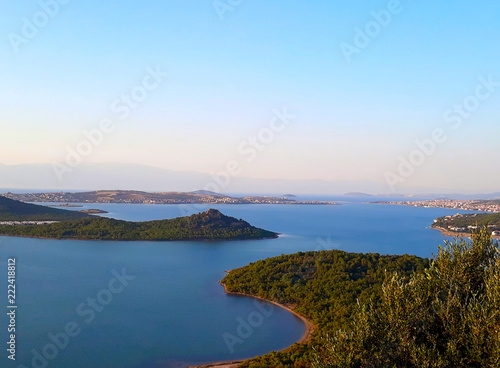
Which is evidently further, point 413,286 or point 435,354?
point 413,286

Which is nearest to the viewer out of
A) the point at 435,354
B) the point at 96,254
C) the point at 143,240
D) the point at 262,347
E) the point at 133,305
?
the point at 435,354

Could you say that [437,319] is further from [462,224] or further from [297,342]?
[462,224]

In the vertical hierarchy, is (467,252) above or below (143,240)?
above

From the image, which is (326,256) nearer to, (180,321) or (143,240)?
(180,321)

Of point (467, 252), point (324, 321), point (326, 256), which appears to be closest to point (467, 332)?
point (467, 252)

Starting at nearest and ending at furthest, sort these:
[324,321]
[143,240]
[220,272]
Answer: [324,321] < [220,272] < [143,240]

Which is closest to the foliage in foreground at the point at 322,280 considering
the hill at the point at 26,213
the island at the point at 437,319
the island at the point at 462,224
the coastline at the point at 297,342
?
the coastline at the point at 297,342

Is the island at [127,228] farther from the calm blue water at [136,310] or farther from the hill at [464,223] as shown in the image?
the hill at [464,223]

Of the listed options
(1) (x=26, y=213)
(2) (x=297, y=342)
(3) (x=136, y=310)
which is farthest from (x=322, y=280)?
(1) (x=26, y=213)
